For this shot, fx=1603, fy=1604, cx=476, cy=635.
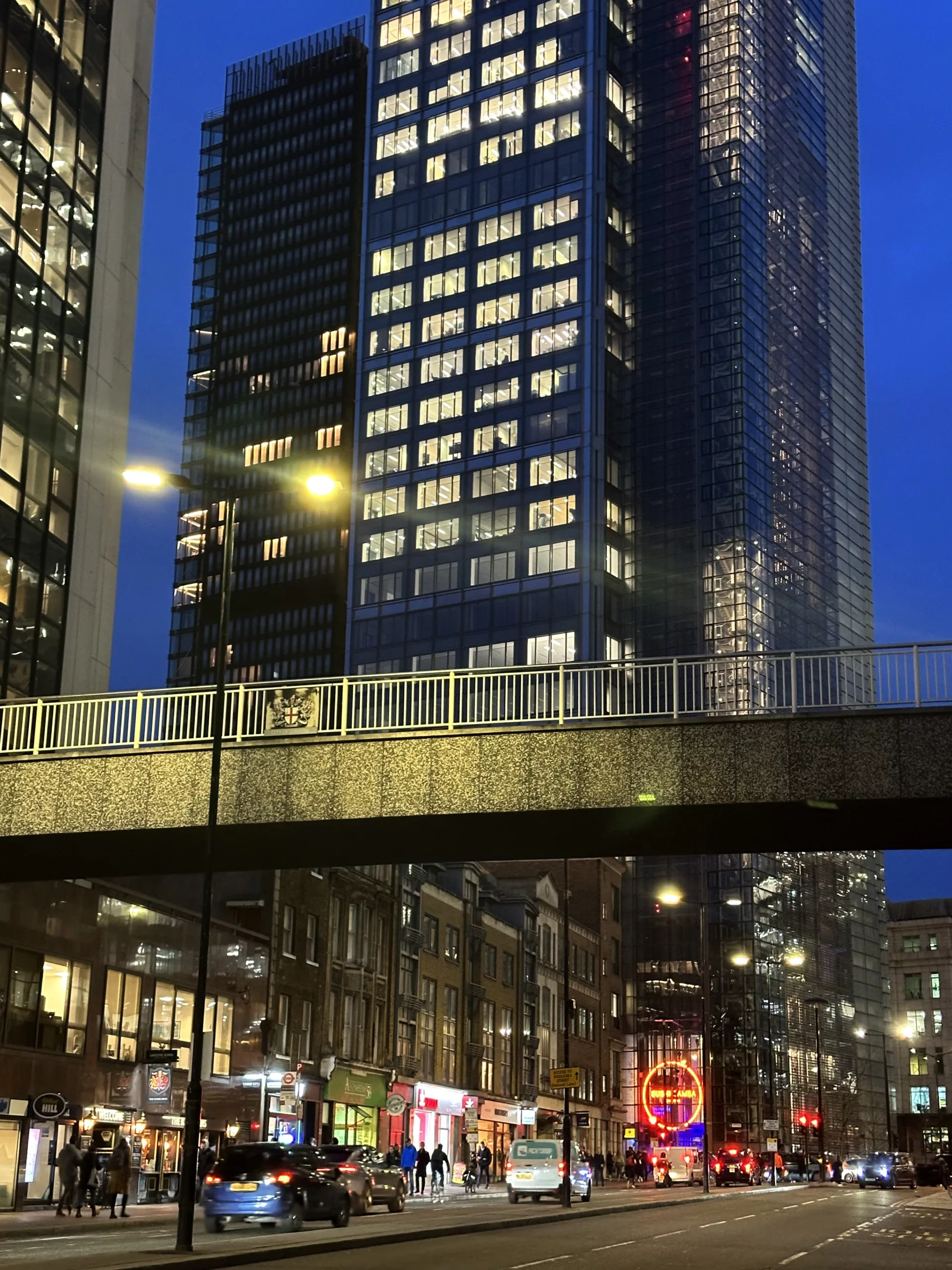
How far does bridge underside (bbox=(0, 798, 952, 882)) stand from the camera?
27.3 meters

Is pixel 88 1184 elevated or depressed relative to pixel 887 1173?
elevated

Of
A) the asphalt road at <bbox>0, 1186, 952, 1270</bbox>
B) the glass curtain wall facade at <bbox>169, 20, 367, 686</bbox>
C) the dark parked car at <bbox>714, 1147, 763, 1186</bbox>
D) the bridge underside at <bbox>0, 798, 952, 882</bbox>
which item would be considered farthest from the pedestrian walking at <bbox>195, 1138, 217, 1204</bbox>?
the glass curtain wall facade at <bbox>169, 20, 367, 686</bbox>

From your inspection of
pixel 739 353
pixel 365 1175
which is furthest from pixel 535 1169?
pixel 739 353

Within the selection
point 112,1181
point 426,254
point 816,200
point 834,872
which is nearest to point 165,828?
point 112,1181

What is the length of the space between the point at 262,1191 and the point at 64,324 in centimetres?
2688

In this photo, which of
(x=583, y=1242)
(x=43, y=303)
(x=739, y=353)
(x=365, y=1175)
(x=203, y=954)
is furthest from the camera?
(x=739, y=353)

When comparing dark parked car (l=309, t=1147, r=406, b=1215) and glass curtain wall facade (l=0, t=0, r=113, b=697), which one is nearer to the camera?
dark parked car (l=309, t=1147, r=406, b=1215)

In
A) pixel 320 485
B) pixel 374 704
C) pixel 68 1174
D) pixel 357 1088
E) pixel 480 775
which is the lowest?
pixel 68 1174

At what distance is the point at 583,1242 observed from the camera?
28156 mm

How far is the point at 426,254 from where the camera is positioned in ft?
435

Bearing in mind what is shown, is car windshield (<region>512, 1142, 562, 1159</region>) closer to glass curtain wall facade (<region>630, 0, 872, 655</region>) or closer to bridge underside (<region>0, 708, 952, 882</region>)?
bridge underside (<region>0, 708, 952, 882</region>)

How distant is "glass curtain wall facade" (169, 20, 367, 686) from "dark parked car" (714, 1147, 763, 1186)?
73175 millimetres

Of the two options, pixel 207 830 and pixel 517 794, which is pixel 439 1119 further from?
pixel 517 794

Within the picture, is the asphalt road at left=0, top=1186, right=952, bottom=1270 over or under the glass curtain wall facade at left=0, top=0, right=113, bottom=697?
under
